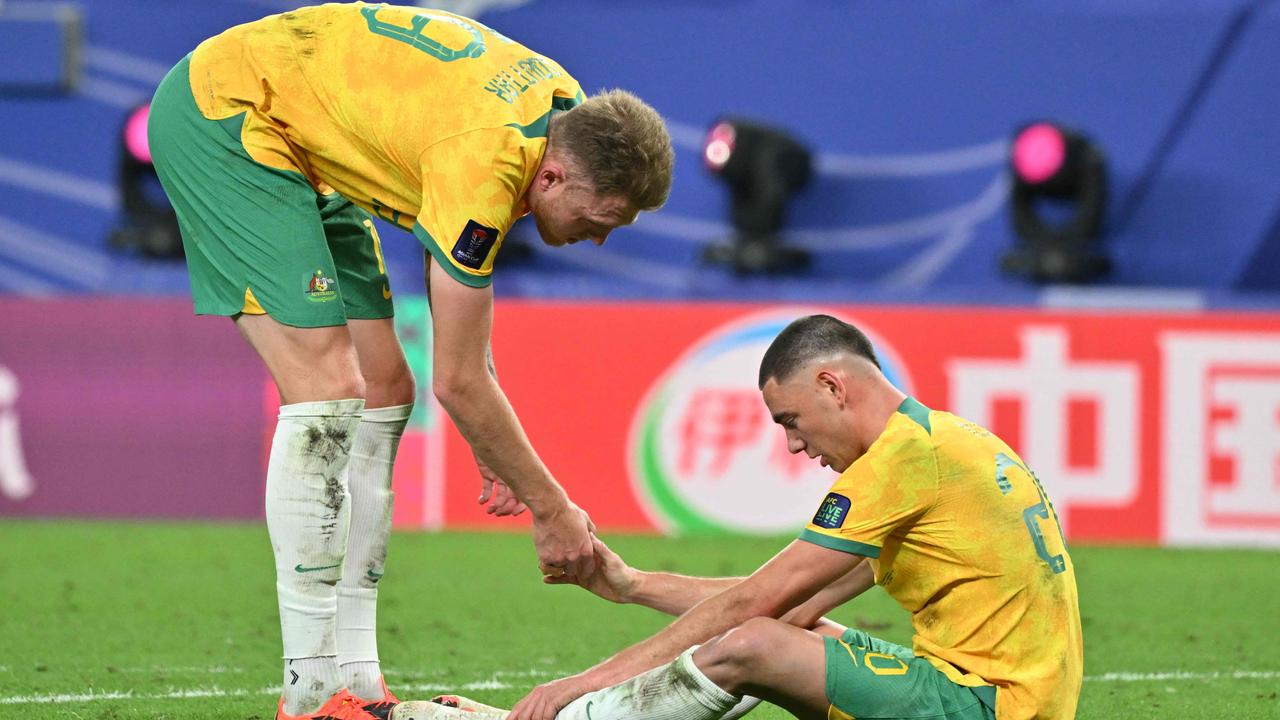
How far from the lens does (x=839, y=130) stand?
12531 mm

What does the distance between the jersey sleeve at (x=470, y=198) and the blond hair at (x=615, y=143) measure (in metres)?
0.12

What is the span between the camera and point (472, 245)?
150 inches

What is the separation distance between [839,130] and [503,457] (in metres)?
8.91

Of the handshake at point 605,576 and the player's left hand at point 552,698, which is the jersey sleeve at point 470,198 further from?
the player's left hand at point 552,698

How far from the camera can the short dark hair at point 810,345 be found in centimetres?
375

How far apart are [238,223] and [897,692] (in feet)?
6.29

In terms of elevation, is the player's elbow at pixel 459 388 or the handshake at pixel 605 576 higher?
the player's elbow at pixel 459 388

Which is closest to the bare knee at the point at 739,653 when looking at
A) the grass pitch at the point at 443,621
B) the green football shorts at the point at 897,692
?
the green football shorts at the point at 897,692

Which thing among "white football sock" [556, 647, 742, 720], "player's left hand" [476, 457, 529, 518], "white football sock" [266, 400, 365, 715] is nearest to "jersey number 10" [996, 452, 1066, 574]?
"white football sock" [556, 647, 742, 720]

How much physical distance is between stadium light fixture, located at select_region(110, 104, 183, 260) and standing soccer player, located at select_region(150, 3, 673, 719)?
23.5 ft

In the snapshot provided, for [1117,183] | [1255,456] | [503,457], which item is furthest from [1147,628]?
[1117,183]

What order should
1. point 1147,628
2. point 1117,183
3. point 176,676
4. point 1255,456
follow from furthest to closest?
point 1117,183 < point 1255,456 < point 1147,628 < point 176,676

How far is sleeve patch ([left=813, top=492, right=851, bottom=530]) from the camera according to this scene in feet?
11.8

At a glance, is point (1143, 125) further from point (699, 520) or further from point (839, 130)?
point (699, 520)
